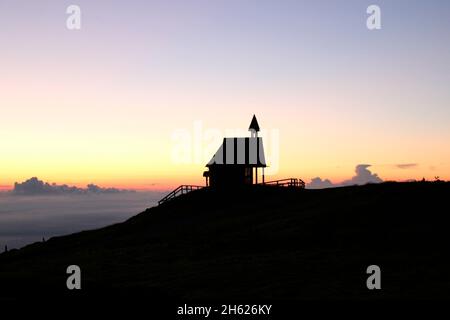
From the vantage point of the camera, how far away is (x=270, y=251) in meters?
34.0

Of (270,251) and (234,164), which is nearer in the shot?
(270,251)

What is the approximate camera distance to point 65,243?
5112 cm

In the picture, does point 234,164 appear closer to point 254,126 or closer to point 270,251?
point 254,126

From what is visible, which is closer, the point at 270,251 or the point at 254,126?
the point at 270,251

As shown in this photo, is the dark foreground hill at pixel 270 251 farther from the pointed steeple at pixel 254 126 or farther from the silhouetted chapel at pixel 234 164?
the pointed steeple at pixel 254 126

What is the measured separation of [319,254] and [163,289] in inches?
398

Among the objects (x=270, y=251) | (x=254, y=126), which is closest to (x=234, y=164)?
(x=254, y=126)

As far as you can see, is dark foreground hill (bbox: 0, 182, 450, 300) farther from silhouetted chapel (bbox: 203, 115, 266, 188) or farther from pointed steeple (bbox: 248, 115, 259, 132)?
pointed steeple (bbox: 248, 115, 259, 132)

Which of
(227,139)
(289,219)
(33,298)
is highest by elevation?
(227,139)

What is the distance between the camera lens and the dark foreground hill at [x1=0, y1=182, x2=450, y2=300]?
2434 centimetres

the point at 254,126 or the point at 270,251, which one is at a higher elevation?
the point at 254,126

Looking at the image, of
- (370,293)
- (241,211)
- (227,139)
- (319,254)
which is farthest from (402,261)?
(227,139)

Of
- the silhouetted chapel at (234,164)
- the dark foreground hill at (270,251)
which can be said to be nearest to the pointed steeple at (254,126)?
the silhouetted chapel at (234,164)
